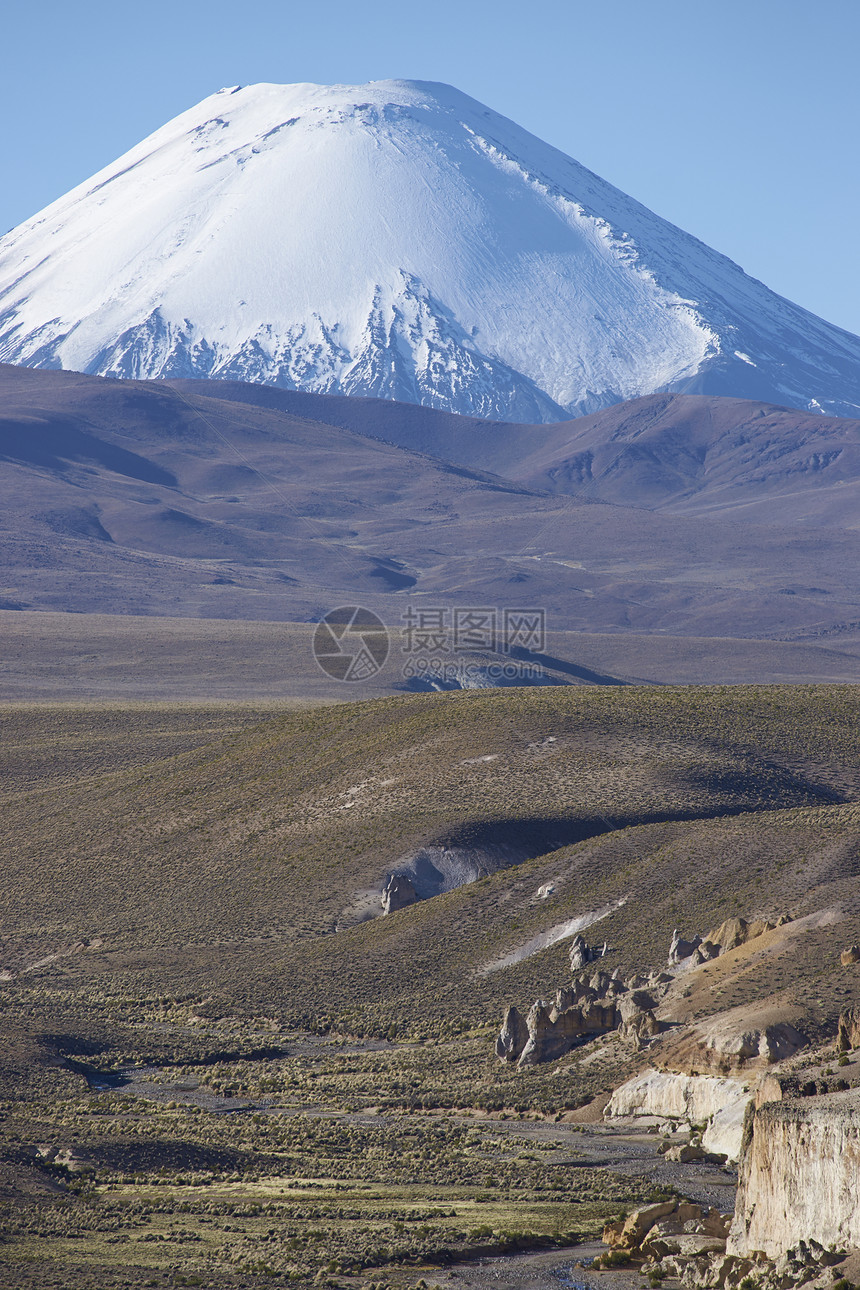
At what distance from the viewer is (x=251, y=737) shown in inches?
2670

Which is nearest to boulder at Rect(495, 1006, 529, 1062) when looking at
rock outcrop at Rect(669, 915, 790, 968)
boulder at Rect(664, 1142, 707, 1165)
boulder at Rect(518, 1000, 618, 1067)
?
boulder at Rect(518, 1000, 618, 1067)

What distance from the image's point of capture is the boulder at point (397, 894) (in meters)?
46.3

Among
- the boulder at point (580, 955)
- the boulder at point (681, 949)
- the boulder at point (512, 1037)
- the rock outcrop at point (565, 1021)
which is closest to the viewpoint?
the rock outcrop at point (565, 1021)

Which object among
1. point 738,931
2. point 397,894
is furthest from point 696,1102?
point 397,894

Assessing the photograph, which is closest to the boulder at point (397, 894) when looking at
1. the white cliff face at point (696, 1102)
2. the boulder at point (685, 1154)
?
the white cliff face at point (696, 1102)

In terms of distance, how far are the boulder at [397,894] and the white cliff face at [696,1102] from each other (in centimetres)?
1735

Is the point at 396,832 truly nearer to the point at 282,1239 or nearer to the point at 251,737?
the point at 251,737

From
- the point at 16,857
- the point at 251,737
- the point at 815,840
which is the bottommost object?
the point at 16,857

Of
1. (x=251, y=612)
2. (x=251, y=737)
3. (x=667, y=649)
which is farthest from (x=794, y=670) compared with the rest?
(x=251, y=737)

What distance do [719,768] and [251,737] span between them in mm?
23067

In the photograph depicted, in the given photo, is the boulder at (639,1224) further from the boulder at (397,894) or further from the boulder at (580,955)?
the boulder at (397,894)

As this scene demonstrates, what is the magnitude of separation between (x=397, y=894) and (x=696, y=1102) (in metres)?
19.8

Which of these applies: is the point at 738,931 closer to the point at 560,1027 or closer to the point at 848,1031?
the point at 560,1027

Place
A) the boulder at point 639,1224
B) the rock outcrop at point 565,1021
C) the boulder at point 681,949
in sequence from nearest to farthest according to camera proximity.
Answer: the boulder at point 639,1224, the rock outcrop at point 565,1021, the boulder at point 681,949
